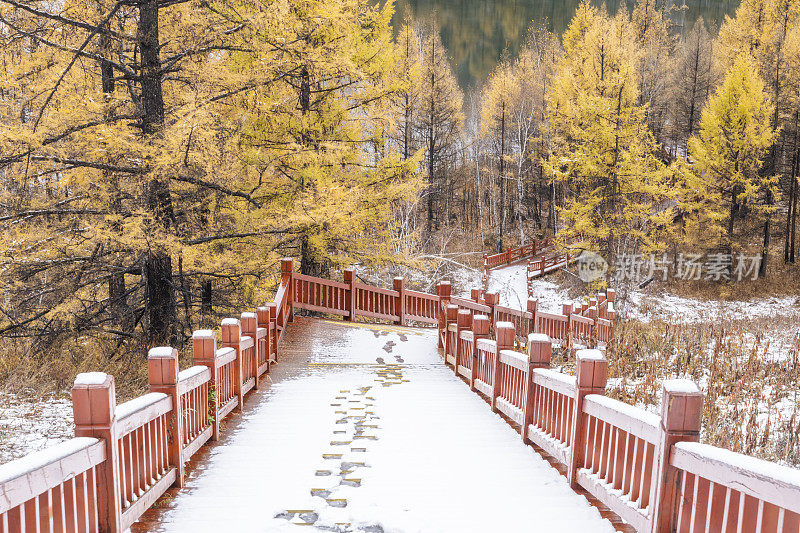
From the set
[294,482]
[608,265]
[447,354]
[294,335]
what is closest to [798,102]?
[608,265]

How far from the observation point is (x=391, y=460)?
Result: 4.99 metres

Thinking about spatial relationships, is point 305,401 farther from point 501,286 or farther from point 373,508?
point 501,286

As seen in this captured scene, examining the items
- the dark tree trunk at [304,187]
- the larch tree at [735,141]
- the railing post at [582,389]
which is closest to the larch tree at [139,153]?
the dark tree trunk at [304,187]

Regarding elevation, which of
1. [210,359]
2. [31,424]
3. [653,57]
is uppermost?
[653,57]

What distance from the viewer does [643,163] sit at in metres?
24.9

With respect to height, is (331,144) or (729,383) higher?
(331,144)

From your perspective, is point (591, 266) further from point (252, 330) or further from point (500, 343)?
point (252, 330)

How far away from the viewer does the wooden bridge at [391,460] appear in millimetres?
2754

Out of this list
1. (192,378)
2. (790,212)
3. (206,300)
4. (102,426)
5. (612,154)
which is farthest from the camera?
(790,212)

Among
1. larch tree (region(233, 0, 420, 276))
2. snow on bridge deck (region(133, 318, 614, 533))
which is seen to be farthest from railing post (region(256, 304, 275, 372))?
larch tree (region(233, 0, 420, 276))

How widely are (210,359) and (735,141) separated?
96.4ft

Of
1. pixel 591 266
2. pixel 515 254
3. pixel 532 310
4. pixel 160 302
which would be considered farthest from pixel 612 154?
pixel 160 302

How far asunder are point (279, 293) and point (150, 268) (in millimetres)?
3220

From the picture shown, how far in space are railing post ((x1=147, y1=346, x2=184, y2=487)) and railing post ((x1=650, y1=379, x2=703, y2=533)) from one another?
12.3 ft
